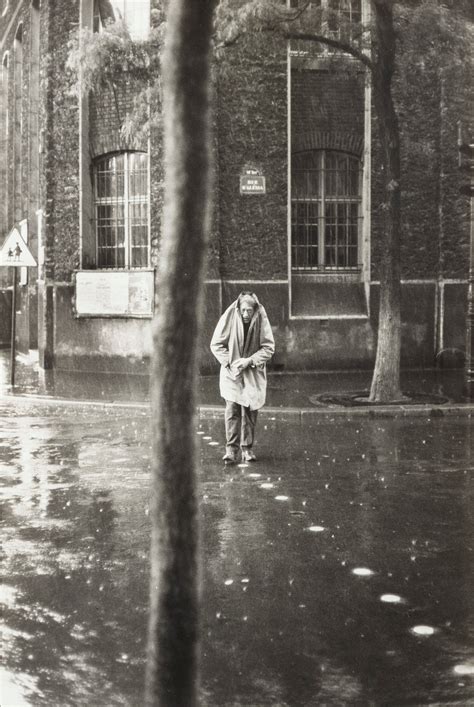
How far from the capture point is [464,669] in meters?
4.36

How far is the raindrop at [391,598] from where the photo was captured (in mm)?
5297

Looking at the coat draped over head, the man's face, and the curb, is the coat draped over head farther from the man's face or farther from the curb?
the curb

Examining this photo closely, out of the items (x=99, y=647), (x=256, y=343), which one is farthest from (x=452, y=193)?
(x=99, y=647)

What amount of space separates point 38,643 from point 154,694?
10.3 feet

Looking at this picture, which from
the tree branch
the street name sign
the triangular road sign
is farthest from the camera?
the street name sign

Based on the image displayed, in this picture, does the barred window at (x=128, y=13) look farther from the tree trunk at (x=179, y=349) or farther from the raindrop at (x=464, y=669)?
the tree trunk at (x=179, y=349)

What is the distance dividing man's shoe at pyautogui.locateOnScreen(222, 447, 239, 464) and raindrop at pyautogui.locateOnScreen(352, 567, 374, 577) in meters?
3.79

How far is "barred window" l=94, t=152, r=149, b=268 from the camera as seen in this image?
1973 cm

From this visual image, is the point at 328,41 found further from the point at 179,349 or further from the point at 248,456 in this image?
the point at 179,349

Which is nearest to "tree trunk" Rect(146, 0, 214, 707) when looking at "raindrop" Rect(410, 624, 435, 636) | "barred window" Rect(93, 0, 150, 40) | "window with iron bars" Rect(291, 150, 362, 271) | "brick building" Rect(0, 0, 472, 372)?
"raindrop" Rect(410, 624, 435, 636)

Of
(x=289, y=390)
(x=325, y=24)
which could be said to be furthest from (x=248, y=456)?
(x=325, y=24)

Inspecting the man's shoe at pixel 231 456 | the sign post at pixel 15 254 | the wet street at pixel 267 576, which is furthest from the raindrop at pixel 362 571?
the sign post at pixel 15 254

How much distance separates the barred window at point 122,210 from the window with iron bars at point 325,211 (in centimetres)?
303

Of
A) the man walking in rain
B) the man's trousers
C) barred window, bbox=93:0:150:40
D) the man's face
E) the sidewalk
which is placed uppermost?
barred window, bbox=93:0:150:40
